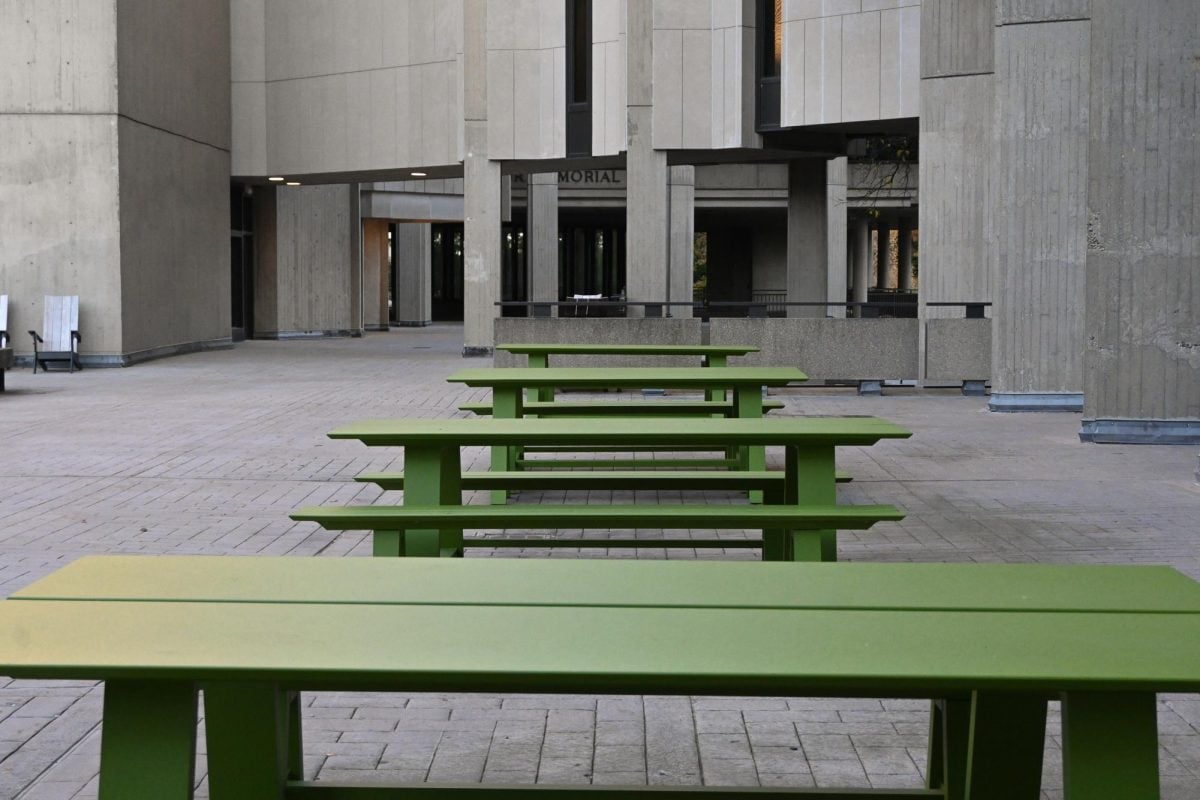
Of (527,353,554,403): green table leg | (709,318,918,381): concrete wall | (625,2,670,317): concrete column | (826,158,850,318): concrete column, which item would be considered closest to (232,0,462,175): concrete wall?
(625,2,670,317): concrete column

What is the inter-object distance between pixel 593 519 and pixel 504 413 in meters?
3.33

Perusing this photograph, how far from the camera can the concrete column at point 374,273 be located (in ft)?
132

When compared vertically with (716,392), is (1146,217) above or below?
above

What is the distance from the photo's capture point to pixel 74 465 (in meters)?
10.9

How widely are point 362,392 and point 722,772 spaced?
14109mm

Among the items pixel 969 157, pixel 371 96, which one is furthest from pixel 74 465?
pixel 371 96

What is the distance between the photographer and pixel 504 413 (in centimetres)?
906

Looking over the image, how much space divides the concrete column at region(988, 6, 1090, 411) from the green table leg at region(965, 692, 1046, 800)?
474 inches

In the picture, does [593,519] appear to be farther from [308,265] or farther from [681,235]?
[308,265]

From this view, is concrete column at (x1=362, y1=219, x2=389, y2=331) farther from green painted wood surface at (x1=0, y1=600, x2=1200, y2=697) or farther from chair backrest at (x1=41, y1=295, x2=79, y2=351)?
green painted wood surface at (x1=0, y1=600, x2=1200, y2=697)

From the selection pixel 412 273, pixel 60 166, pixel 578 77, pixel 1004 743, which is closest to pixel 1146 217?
pixel 1004 743

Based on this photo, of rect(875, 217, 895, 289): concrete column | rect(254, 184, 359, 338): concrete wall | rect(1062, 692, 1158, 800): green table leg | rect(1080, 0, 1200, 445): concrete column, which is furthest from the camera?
rect(875, 217, 895, 289): concrete column

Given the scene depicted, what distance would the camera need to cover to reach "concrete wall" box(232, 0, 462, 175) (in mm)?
26469

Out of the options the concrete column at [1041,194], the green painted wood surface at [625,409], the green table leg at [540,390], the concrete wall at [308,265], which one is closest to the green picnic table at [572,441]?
the green painted wood surface at [625,409]
